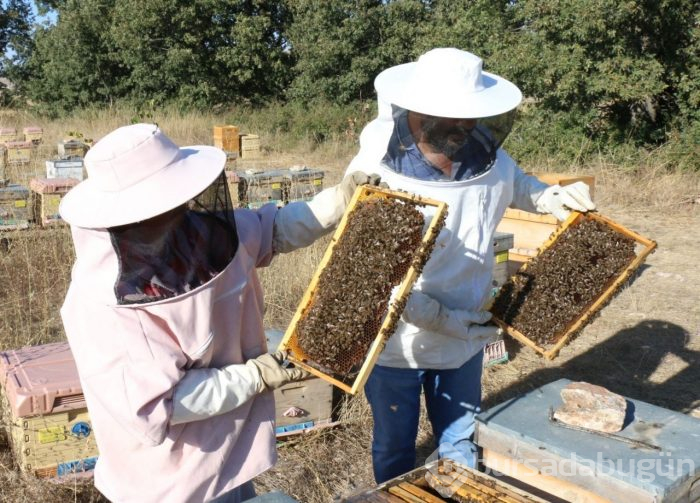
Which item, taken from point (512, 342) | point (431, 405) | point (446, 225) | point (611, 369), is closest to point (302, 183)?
point (512, 342)

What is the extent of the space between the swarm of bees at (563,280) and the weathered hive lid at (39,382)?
7.09 ft

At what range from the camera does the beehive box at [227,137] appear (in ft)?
50.1

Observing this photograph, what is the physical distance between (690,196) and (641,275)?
140 inches

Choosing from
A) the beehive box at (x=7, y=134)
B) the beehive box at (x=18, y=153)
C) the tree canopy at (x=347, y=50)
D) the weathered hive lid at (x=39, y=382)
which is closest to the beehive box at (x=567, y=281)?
the weathered hive lid at (x=39, y=382)

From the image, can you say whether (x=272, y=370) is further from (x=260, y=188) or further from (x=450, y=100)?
(x=260, y=188)

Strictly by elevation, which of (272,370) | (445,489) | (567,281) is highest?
(272,370)

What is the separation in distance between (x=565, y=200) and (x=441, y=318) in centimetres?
87

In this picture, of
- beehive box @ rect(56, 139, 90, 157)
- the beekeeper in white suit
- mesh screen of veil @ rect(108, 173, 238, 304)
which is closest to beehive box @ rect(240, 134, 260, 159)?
beehive box @ rect(56, 139, 90, 157)

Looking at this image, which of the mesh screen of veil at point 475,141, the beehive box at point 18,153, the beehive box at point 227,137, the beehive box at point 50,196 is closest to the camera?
the mesh screen of veil at point 475,141

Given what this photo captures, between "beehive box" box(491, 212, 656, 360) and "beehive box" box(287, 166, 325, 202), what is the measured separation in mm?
6105

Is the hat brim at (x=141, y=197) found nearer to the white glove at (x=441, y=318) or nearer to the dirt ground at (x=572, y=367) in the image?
the white glove at (x=441, y=318)

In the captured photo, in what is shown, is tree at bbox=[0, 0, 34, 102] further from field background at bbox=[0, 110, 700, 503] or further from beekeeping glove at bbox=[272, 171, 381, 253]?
beekeeping glove at bbox=[272, 171, 381, 253]

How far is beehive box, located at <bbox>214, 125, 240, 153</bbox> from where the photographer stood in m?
15.3

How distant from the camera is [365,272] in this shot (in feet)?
8.47
